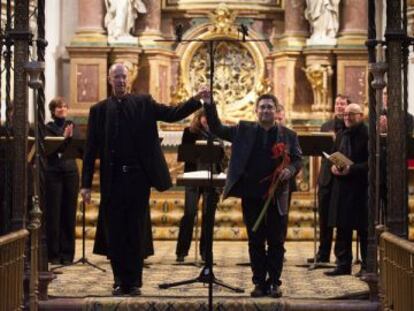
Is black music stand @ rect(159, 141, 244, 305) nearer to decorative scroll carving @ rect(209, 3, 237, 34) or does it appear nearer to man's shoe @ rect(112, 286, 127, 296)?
man's shoe @ rect(112, 286, 127, 296)

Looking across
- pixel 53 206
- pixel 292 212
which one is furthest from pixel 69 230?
pixel 292 212

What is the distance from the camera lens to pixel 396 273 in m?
7.10

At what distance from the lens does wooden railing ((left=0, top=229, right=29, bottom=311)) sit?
680 cm

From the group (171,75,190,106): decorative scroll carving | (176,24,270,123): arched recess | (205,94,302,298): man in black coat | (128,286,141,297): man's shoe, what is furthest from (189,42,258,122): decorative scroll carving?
(128,286,141,297): man's shoe

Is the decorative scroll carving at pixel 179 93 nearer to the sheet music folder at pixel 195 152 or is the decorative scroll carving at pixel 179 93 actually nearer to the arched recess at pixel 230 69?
the arched recess at pixel 230 69

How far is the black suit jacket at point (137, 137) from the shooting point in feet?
29.1

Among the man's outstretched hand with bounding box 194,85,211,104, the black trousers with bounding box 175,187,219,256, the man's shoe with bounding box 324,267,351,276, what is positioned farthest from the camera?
the black trousers with bounding box 175,187,219,256

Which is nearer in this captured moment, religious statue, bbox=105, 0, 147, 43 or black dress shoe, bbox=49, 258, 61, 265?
black dress shoe, bbox=49, 258, 61, 265

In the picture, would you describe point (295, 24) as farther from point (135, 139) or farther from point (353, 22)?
point (135, 139)

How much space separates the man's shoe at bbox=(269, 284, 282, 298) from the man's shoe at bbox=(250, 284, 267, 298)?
0.05 m

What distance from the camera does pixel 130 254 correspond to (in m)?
8.90

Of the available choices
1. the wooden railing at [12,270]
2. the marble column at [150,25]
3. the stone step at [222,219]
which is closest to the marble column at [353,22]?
the marble column at [150,25]

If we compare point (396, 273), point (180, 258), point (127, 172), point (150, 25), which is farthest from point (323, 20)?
point (396, 273)

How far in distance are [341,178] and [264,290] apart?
6.20 ft
